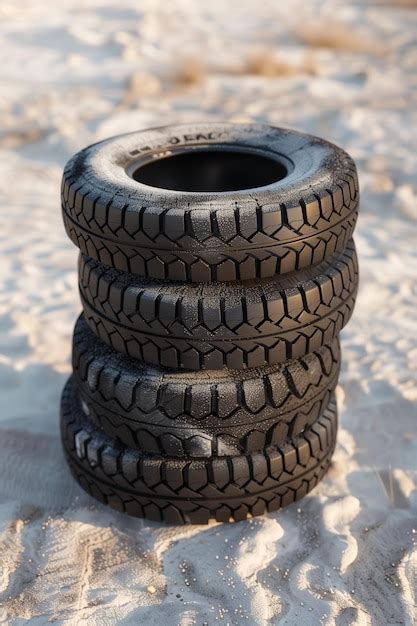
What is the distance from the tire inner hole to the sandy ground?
3.91 feet

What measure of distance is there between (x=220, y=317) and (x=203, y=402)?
331 mm

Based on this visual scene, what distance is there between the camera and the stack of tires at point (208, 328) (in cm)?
232

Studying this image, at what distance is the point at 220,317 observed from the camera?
2.36 meters

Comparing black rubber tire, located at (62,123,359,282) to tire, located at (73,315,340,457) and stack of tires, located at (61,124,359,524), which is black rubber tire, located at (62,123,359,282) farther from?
tire, located at (73,315,340,457)

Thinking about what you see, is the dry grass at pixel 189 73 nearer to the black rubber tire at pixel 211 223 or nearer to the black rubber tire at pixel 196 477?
the black rubber tire at pixel 211 223

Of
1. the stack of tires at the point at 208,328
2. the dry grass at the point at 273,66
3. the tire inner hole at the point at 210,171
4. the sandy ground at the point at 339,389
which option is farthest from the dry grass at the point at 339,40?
the stack of tires at the point at 208,328

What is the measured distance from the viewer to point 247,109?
7.59 meters

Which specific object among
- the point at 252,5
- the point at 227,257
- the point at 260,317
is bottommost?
the point at 252,5

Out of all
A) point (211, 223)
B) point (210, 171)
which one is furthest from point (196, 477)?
point (210, 171)

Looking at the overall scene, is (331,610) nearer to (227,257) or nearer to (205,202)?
(227,257)

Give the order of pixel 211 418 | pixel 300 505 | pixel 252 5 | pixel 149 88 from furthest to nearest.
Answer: pixel 252 5, pixel 149 88, pixel 300 505, pixel 211 418

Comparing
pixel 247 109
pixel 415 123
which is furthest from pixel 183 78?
pixel 415 123

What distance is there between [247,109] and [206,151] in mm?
4801

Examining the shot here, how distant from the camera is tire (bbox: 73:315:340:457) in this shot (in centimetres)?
250
